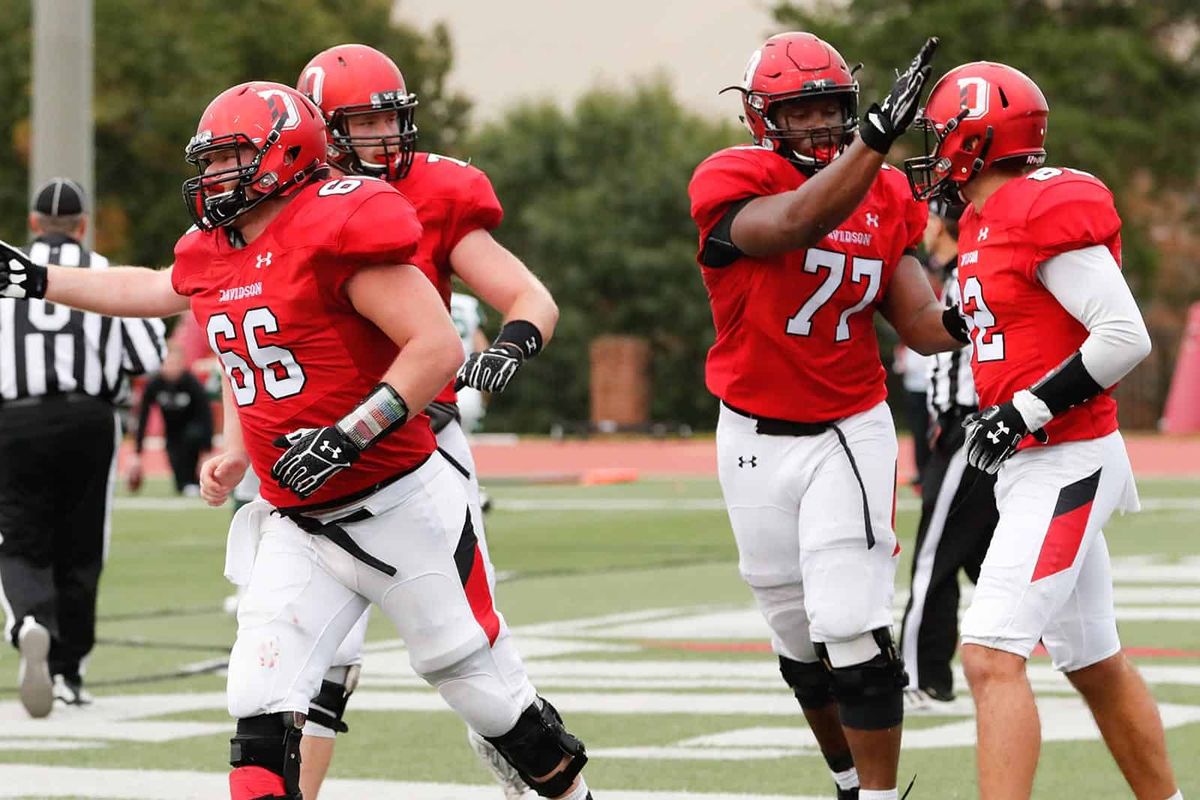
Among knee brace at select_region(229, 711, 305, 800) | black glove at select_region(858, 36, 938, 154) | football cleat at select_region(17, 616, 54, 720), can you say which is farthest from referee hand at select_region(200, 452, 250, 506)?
football cleat at select_region(17, 616, 54, 720)

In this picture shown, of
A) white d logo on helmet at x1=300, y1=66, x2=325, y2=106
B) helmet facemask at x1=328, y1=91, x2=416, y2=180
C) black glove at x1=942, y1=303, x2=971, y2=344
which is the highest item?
white d logo on helmet at x1=300, y1=66, x2=325, y2=106

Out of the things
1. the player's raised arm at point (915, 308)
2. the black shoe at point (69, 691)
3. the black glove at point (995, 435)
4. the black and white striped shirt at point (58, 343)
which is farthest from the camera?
the black and white striped shirt at point (58, 343)

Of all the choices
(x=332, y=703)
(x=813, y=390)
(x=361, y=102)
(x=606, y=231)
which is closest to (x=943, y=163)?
(x=813, y=390)

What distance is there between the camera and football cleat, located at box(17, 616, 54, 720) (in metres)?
8.02

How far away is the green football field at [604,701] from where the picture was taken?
6.67m

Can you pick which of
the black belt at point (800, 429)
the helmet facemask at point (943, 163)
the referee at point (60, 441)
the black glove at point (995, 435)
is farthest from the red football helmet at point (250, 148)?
the referee at point (60, 441)

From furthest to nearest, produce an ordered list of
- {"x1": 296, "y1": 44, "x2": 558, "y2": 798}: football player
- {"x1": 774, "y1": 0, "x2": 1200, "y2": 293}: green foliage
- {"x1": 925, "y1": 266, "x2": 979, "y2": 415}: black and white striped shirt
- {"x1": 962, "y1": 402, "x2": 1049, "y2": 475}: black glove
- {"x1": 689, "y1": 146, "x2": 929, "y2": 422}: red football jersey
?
{"x1": 774, "y1": 0, "x2": 1200, "y2": 293}: green foliage
{"x1": 925, "y1": 266, "x2": 979, "y2": 415}: black and white striped shirt
{"x1": 296, "y1": 44, "x2": 558, "y2": 798}: football player
{"x1": 689, "y1": 146, "x2": 929, "y2": 422}: red football jersey
{"x1": 962, "y1": 402, "x2": 1049, "y2": 475}: black glove

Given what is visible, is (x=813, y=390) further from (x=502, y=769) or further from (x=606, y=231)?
(x=606, y=231)

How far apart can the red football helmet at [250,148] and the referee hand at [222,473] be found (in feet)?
2.34

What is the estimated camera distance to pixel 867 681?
553 cm

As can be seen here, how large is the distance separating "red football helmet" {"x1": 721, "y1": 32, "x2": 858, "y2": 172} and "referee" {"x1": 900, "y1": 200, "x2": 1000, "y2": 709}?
216 cm

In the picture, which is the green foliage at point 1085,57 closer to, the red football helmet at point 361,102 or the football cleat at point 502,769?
the red football helmet at point 361,102

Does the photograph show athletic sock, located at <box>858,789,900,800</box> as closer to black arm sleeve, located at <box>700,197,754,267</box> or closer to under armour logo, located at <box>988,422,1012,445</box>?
under armour logo, located at <box>988,422,1012,445</box>

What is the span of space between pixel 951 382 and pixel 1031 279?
3050 mm
